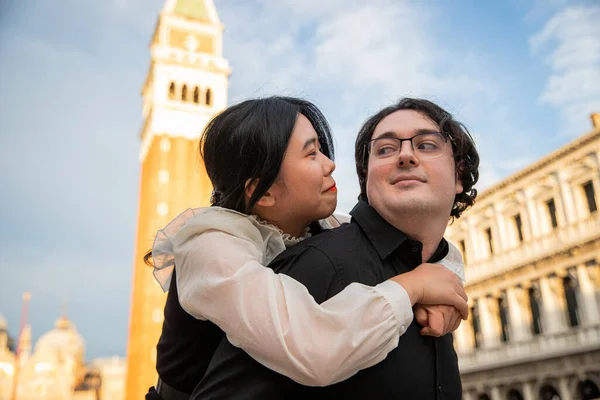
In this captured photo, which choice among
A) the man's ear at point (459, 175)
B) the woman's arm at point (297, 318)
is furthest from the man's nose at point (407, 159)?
the woman's arm at point (297, 318)

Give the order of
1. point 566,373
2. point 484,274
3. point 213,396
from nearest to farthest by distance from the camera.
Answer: point 213,396, point 566,373, point 484,274

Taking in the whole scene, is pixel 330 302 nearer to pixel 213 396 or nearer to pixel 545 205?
pixel 213 396

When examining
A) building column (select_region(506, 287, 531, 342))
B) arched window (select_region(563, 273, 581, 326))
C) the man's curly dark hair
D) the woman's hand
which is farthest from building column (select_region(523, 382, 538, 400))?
the woman's hand

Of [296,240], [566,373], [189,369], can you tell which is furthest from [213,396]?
[566,373]

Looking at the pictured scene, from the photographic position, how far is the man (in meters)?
Result: 1.51

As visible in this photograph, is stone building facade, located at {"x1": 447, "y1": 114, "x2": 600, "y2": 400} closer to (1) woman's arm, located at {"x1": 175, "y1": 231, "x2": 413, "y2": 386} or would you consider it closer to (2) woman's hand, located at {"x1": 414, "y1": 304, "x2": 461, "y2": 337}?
(2) woman's hand, located at {"x1": 414, "y1": 304, "x2": 461, "y2": 337}

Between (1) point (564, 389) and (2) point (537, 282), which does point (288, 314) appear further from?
(2) point (537, 282)

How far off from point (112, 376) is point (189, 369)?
6619cm

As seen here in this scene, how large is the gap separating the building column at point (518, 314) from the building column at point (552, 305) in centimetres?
95

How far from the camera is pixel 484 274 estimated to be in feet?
74.2

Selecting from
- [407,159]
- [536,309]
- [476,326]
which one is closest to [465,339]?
[476,326]

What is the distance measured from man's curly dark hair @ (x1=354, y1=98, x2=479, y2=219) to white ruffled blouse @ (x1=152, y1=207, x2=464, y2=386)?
0.86 metres

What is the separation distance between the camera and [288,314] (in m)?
1.41

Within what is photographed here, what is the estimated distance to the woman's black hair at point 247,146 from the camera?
1.90 metres
